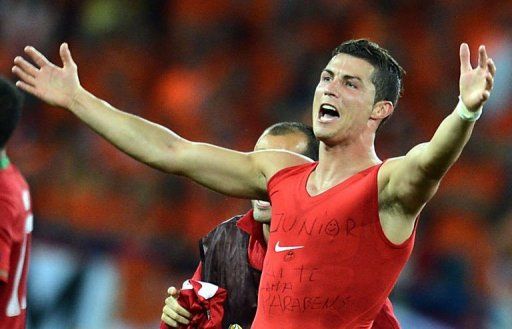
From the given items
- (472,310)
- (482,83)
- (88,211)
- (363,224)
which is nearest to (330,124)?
(363,224)

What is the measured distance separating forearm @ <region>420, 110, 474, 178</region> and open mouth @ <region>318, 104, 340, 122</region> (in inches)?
20.8

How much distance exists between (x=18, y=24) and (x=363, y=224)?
194 inches

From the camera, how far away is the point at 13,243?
356 centimetres

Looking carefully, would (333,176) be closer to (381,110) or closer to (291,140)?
(381,110)

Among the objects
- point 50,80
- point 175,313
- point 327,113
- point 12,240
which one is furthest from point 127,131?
point 175,313

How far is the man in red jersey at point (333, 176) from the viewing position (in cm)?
302

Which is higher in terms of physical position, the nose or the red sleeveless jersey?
the nose

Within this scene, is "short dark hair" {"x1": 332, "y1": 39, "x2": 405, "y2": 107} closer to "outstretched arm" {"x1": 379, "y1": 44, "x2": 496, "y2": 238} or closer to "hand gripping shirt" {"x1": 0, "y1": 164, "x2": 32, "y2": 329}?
"outstretched arm" {"x1": 379, "y1": 44, "x2": 496, "y2": 238}

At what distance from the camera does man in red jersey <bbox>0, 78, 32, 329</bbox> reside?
137 inches

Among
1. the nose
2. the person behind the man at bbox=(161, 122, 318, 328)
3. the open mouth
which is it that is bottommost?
the person behind the man at bbox=(161, 122, 318, 328)

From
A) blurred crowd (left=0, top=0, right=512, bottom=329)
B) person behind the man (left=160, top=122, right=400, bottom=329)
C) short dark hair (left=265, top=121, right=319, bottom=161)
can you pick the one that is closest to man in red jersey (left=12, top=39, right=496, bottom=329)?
person behind the man (left=160, top=122, right=400, bottom=329)

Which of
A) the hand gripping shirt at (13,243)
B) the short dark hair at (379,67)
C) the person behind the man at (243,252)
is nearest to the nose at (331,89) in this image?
the short dark hair at (379,67)

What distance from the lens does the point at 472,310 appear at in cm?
605

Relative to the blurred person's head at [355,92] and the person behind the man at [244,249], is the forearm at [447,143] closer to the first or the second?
the blurred person's head at [355,92]
